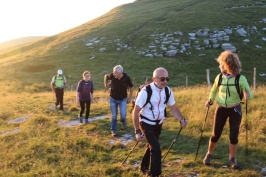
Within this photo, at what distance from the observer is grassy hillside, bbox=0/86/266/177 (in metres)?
7.34

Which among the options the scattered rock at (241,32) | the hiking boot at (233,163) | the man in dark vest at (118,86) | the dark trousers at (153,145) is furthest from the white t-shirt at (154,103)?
the scattered rock at (241,32)

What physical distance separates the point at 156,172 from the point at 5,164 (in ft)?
16.5

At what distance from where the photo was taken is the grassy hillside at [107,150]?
24.1 ft

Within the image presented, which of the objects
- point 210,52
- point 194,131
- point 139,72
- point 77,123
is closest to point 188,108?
point 194,131

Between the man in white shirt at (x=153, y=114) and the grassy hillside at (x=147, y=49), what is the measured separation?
29992mm

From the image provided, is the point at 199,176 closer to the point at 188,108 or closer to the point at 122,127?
the point at 122,127

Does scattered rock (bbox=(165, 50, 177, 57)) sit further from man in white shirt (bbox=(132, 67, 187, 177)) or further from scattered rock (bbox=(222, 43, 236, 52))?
man in white shirt (bbox=(132, 67, 187, 177))

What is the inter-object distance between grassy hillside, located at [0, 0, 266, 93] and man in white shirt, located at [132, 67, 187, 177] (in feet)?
98.4

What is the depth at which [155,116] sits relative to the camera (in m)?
6.21

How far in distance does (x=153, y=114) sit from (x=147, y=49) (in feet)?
160

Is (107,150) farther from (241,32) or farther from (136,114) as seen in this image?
(241,32)

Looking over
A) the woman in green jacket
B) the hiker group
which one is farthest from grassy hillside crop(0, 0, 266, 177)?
the woman in green jacket

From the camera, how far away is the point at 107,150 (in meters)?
9.39

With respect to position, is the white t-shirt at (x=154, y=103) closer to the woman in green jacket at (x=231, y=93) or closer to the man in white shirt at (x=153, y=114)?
the man in white shirt at (x=153, y=114)
